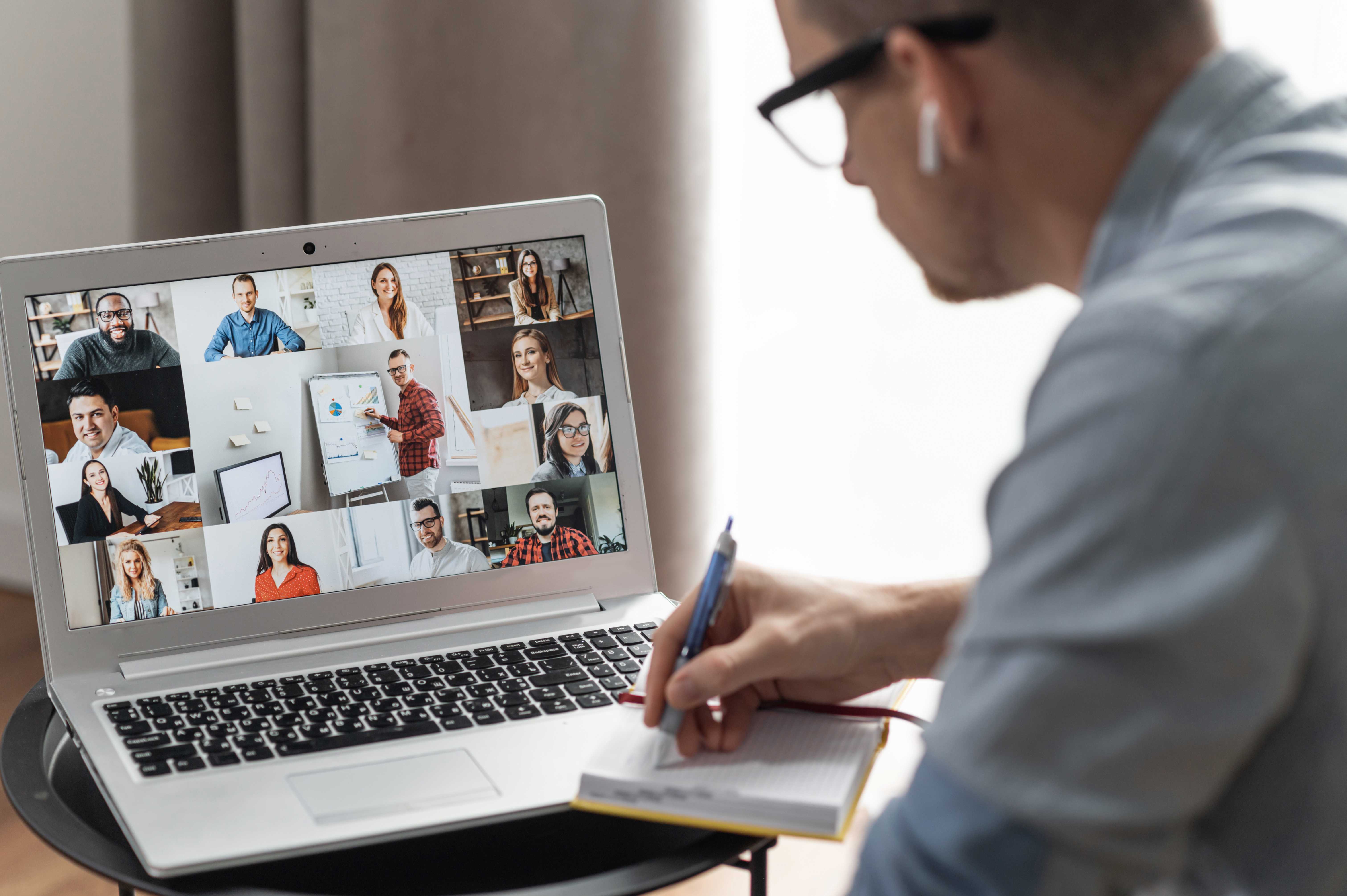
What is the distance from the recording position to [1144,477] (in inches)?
13.7

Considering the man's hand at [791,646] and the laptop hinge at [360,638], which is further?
the laptop hinge at [360,638]

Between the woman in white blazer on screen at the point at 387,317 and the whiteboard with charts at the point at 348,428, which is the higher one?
the woman in white blazer on screen at the point at 387,317

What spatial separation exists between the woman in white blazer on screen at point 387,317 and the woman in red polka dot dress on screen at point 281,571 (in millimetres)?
156

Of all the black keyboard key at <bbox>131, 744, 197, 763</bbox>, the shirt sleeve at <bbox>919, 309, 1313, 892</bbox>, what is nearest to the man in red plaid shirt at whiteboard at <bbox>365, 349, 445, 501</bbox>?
the black keyboard key at <bbox>131, 744, 197, 763</bbox>

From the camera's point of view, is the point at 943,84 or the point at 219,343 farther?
the point at 219,343

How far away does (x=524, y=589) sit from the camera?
881 mm

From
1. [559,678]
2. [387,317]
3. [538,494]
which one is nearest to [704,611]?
[559,678]

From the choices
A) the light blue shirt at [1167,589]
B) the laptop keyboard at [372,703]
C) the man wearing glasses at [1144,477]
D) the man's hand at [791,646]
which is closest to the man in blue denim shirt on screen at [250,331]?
the laptop keyboard at [372,703]

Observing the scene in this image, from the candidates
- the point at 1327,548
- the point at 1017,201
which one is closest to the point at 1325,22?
the point at 1017,201

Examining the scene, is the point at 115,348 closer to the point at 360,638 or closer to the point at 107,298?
the point at 107,298

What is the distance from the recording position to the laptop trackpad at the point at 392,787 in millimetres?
622

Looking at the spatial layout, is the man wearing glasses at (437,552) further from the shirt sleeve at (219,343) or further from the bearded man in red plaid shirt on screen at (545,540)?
the shirt sleeve at (219,343)

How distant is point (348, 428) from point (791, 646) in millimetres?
398

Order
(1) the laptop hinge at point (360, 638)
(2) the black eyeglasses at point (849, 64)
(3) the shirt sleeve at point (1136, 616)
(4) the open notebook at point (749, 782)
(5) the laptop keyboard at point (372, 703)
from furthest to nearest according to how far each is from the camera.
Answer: (1) the laptop hinge at point (360, 638) < (5) the laptop keyboard at point (372, 703) < (4) the open notebook at point (749, 782) < (2) the black eyeglasses at point (849, 64) < (3) the shirt sleeve at point (1136, 616)
